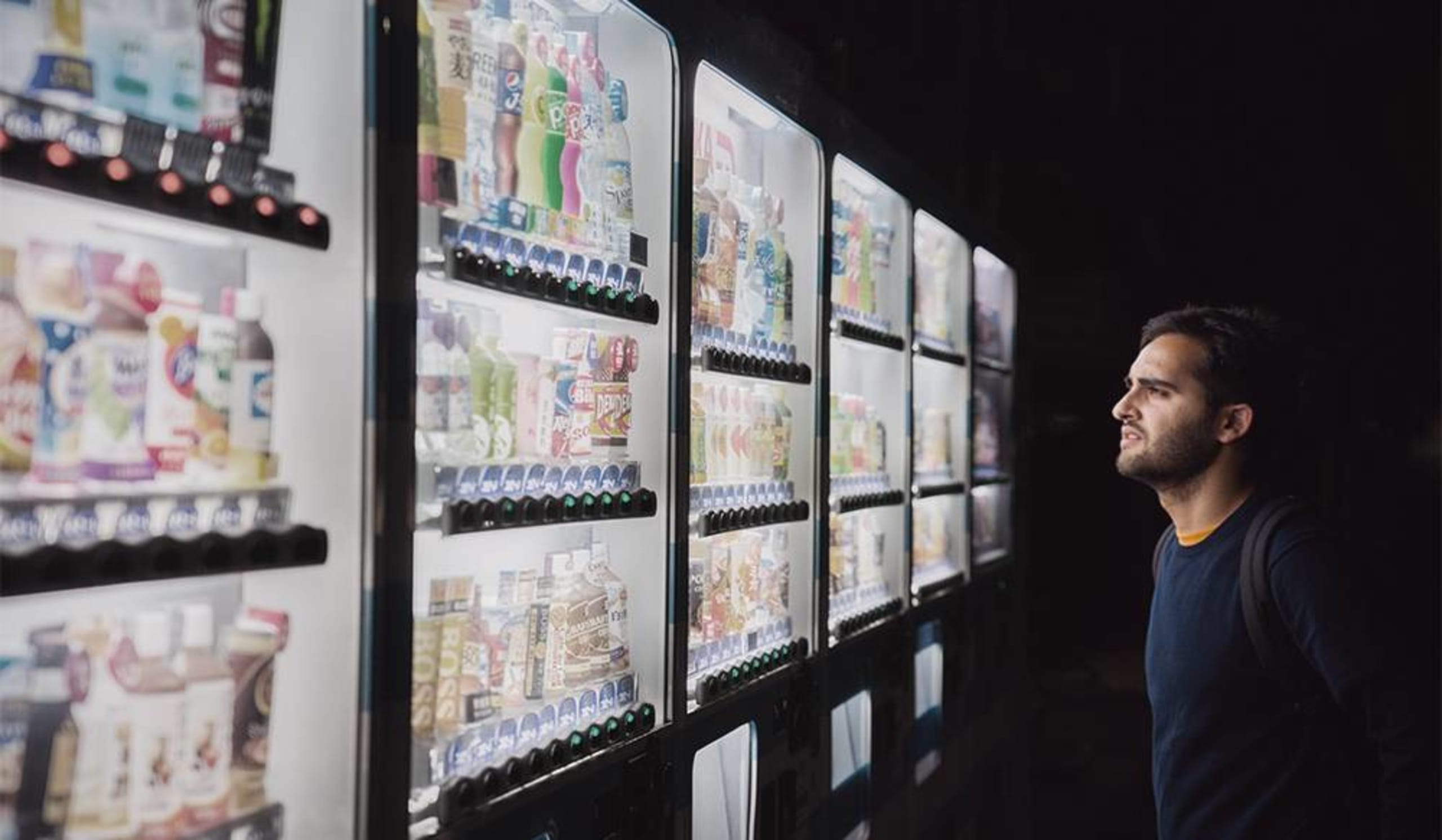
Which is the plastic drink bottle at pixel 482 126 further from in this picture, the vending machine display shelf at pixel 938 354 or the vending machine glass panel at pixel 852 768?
the vending machine display shelf at pixel 938 354

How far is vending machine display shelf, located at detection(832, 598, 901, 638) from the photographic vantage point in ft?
10.5

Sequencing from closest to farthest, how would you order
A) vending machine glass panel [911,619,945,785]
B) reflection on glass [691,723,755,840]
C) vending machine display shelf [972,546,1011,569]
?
reflection on glass [691,723,755,840] → vending machine glass panel [911,619,945,785] → vending machine display shelf [972,546,1011,569]

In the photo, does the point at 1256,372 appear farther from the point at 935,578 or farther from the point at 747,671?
the point at 935,578

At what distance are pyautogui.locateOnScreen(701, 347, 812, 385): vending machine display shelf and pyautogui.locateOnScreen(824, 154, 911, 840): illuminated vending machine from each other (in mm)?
160

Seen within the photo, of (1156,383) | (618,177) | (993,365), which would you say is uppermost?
(618,177)

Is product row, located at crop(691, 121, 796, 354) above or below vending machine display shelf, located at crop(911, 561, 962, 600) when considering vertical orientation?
above

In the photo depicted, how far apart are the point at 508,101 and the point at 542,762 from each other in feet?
3.84

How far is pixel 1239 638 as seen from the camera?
6.56 ft

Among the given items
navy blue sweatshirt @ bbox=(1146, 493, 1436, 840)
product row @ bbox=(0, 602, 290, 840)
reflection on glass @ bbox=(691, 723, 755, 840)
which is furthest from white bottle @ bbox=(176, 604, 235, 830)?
navy blue sweatshirt @ bbox=(1146, 493, 1436, 840)

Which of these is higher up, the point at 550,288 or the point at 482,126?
the point at 482,126

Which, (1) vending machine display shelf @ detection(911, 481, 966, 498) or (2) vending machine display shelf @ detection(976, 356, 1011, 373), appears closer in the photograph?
(1) vending machine display shelf @ detection(911, 481, 966, 498)

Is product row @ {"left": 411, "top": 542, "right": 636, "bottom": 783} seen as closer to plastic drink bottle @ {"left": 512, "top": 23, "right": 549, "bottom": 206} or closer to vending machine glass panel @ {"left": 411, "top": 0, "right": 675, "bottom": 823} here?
vending machine glass panel @ {"left": 411, "top": 0, "right": 675, "bottom": 823}

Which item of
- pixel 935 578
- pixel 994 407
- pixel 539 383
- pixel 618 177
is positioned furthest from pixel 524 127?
pixel 994 407

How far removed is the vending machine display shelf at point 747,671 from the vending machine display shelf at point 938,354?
1.31 m
